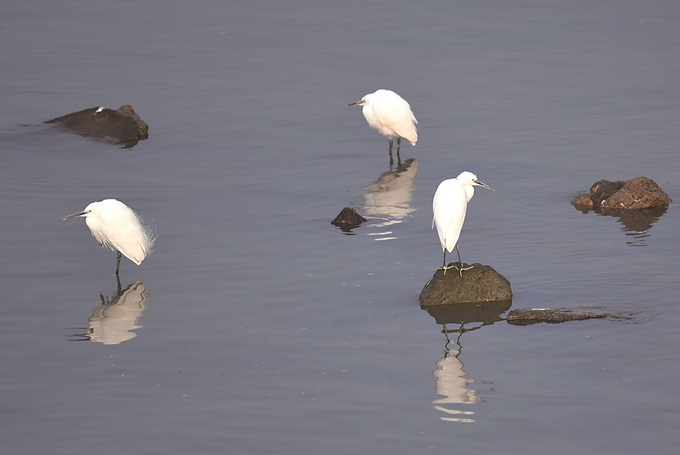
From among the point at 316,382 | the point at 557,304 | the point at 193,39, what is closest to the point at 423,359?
the point at 316,382

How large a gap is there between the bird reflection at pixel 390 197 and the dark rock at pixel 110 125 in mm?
5580

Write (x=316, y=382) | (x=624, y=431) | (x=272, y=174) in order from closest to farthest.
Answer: (x=624, y=431)
(x=316, y=382)
(x=272, y=174)

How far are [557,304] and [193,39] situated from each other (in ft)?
73.3

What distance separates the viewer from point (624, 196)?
13.1 meters

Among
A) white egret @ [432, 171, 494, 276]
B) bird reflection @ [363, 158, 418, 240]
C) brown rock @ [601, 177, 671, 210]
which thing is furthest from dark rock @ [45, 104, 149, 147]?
white egret @ [432, 171, 494, 276]

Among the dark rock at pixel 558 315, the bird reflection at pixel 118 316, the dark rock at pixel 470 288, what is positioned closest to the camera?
the dark rock at pixel 558 315

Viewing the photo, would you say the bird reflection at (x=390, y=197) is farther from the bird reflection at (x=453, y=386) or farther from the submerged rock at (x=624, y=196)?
the bird reflection at (x=453, y=386)

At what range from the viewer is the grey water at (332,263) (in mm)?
7660

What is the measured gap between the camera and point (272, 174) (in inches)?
634

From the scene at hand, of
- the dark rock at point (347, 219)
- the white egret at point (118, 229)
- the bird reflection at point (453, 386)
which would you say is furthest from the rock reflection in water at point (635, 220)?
the white egret at point (118, 229)

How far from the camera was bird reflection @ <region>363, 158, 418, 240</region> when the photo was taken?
13305mm

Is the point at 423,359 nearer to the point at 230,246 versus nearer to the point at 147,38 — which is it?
the point at 230,246

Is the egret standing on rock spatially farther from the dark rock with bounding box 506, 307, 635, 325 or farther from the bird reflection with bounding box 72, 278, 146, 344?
the dark rock with bounding box 506, 307, 635, 325

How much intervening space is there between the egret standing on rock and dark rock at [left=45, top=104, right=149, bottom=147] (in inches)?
186
